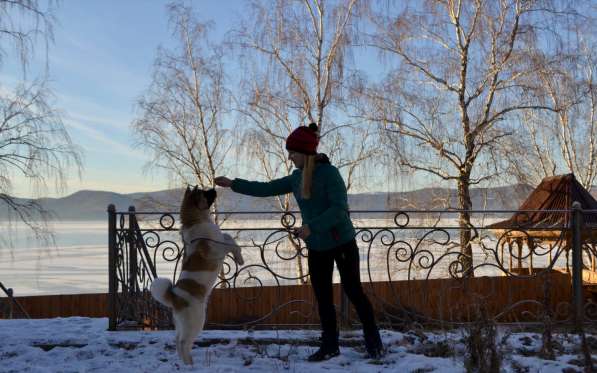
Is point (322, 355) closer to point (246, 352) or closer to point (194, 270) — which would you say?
point (246, 352)

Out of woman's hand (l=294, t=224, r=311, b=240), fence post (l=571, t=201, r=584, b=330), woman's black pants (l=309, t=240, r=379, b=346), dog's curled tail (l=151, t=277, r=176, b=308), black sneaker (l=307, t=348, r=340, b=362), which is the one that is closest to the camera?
dog's curled tail (l=151, t=277, r=176, b=308)

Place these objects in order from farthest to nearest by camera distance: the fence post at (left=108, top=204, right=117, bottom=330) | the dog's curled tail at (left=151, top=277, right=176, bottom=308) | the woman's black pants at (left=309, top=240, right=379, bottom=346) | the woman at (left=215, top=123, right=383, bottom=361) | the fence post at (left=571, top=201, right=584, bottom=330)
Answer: the fence post at (left=571, top=201, right=584, bottom=330) < the fence post at (left=108, top=204, right=117, bottom=330) < the woman's black pants at (left=309, top=240, right=379, bottom=346) < the woman at (left=215, top=123, right=383, bottom=361) < the dog's curled tail at (left=151, top=277, right=176, bottom=308)

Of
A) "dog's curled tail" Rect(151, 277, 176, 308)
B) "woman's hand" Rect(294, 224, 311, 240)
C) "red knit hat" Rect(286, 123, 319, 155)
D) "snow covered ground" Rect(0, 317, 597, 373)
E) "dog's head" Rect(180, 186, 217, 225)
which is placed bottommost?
"snow covered ground" Rect(0, 317, 597, 373)

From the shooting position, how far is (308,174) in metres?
4.09

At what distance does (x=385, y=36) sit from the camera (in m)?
15.6

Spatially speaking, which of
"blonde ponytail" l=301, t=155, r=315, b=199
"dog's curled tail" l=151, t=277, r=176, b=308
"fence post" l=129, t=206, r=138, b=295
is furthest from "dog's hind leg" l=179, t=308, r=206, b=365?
"fence post" l=129, t=206, r=138, b=295

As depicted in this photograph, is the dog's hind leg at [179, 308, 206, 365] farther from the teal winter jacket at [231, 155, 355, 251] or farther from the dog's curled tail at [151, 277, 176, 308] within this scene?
the teal winter jacket at [231, 155, 355, 251]

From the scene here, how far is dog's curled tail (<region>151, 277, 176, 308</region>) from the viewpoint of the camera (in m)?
3.81

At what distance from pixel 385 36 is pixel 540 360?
1266 centimetres

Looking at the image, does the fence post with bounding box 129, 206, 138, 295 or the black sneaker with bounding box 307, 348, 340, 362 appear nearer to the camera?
the black sneaker with bounding box 307, 348, 340, 362

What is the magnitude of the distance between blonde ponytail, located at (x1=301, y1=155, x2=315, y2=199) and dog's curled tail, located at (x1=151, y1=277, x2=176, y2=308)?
1.20m

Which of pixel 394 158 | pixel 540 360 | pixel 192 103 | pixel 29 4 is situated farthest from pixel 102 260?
pixel 540 360

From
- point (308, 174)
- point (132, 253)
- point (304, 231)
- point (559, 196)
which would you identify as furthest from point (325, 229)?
point (559, 196)

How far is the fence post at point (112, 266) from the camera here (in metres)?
5.54
